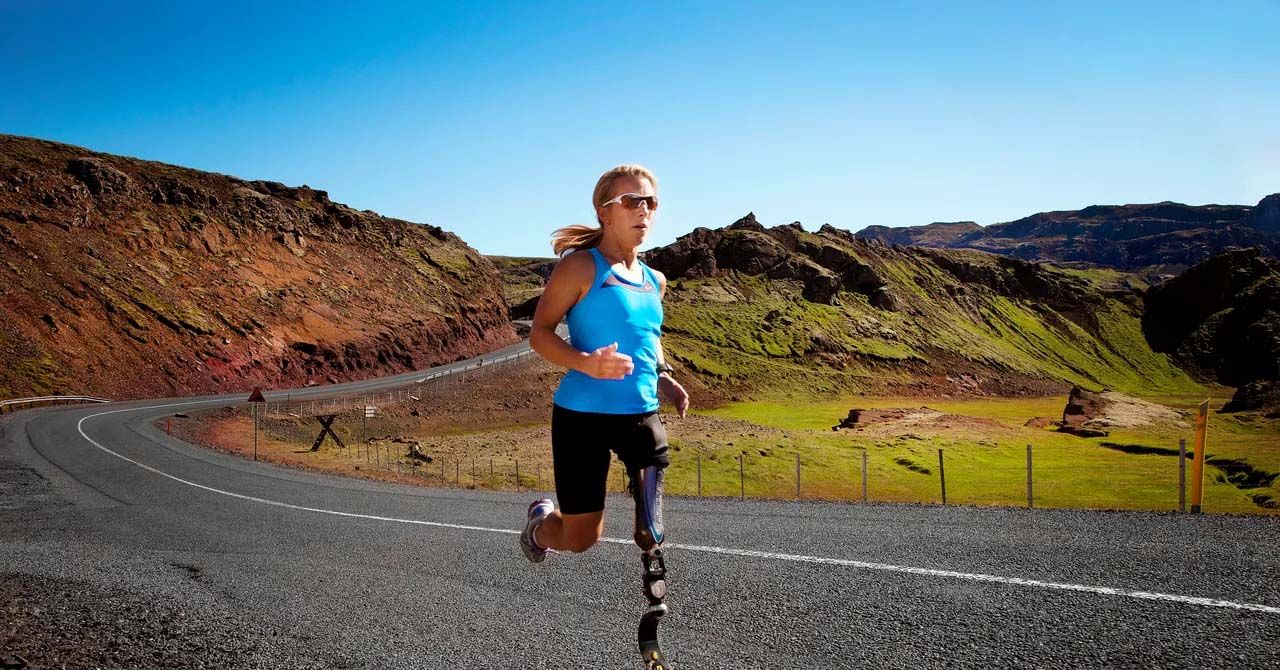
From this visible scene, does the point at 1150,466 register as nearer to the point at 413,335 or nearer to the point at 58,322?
the point at 413,335

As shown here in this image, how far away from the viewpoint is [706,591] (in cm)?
626

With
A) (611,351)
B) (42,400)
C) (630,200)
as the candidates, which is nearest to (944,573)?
(611,351)

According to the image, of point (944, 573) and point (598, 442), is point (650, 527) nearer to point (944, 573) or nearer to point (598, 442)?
point (598, 442)

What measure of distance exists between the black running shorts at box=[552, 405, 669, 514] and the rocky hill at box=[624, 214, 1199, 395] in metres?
88.7

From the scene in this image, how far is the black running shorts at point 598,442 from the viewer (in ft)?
12.6

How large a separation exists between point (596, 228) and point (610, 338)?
2.39 ft

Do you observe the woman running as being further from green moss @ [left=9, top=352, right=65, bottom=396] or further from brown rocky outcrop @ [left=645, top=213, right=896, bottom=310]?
brown rocky outcrop @ [left=645, top=213, right=896, bottom=310]

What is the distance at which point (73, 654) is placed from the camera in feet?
Answer: 17.7

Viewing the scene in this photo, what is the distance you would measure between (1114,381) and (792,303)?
111400 mm

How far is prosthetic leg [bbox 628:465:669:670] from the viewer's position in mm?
3793

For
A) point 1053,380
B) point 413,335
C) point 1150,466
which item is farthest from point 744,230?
point 1150,466

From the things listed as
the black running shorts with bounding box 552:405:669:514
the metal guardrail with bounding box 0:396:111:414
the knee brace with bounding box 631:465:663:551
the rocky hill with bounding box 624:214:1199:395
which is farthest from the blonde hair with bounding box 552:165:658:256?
the rocky hill with bounding box 624:214:1199:395

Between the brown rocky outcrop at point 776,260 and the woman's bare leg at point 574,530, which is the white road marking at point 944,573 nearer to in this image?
the woman's bare leg at point 574,530

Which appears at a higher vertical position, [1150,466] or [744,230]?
[744,230]
